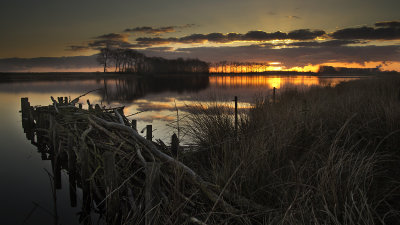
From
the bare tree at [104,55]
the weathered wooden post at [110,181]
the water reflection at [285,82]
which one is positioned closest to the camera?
the weathered wooden post at [110,181]

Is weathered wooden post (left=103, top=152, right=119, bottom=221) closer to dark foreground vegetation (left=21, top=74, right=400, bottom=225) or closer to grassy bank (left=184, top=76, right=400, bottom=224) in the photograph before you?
dark foreground vegetation (left=21, top=74, right=400, bottom=225)

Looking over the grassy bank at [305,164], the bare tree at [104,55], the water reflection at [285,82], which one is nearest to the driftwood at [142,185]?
the grassy bank at [305,164]

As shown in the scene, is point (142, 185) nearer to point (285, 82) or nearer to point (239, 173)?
point (239, 173)

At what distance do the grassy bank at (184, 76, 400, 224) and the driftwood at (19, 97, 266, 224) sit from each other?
0.50 feet

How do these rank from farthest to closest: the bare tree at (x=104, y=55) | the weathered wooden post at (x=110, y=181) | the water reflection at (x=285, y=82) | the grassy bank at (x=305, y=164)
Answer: the bare tree at (x=104, y=55) < the water reflection at (x=285, y=82) < the weathered wooden post at (x=110, y=181) < the grassy bank at (x=305, y=164)

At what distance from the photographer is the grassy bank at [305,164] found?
111 inches

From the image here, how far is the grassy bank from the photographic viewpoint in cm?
282

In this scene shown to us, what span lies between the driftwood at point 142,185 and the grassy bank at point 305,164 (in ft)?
0.50

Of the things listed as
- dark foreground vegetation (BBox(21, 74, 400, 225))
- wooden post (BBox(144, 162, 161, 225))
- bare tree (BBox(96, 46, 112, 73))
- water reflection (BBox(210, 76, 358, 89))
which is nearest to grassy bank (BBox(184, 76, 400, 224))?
dark foreground vegetation (BBox(21, 74, 400, 225))

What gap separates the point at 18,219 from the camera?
5.76 m

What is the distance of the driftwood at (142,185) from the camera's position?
9.70 ft

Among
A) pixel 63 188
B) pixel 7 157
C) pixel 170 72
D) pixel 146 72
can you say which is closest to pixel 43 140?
pixel 7 157

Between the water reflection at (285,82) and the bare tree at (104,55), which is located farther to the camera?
the bare tree at (104,55)

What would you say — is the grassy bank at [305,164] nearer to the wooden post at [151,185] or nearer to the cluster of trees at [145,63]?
the wooden post at [151,185]
